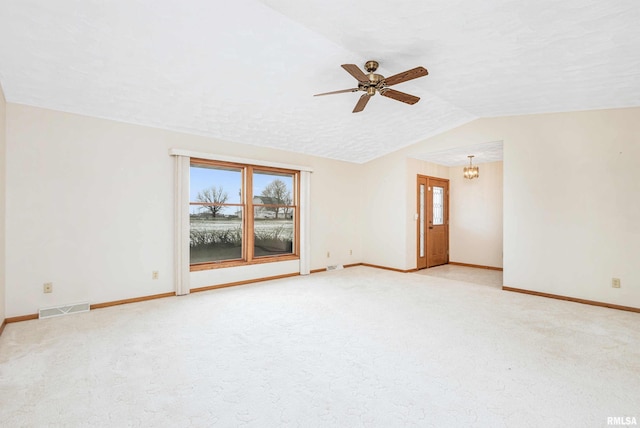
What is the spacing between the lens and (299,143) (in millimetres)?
5500

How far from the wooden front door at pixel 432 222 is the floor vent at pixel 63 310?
5.82 metres

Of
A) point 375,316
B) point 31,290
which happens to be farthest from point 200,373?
point 31,290

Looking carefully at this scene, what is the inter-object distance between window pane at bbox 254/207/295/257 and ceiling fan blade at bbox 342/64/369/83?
323 centimetres

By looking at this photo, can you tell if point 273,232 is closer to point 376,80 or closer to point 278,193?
point 278,193

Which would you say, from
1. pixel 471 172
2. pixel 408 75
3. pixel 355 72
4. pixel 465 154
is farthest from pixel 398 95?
pixel 471 172

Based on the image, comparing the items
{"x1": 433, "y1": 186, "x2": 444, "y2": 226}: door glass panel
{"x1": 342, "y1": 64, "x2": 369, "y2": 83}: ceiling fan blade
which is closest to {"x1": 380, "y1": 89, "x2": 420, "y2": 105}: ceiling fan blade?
{"x1": 342, "y1": 64, "x2": 369, "y2": 83}: ceiling fan blade

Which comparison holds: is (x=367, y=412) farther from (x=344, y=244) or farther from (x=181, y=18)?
(x=344, y=244)

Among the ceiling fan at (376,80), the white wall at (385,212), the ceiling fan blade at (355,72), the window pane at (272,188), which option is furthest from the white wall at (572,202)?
the window pane at (272,188)

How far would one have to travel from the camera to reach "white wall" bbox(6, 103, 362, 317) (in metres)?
3.41

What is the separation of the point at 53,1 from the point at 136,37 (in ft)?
1.84

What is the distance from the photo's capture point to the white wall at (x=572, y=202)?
156 inches

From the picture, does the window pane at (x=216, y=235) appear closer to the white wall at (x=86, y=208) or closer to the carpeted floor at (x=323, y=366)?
the white wall at (x=86, y=208)

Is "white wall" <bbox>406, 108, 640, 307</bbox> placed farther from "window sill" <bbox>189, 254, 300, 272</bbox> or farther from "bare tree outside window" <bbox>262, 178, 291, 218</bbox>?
"window sill" <bbox>189, 254, 300, 272</bbox>

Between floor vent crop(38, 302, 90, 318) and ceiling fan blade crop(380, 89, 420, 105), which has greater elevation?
ceiling fan blade crop(380, 89, 420, 105)
